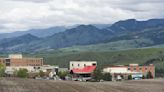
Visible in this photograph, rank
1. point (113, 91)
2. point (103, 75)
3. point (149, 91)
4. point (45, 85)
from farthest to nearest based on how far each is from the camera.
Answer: point (103, 75)
point (149, 91)
point (113, 91)
point (45, 85)

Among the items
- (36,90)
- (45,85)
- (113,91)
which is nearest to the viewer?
(36,90)

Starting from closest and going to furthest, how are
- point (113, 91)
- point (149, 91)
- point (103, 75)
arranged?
point (113, 91), point (149, 91), point (103, 75)

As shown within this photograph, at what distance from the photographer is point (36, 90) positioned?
4700cm

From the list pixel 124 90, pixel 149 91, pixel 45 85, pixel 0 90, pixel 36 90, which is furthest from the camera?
pixel 149 91

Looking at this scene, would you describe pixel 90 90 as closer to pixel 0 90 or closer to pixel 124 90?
pixel 124 90

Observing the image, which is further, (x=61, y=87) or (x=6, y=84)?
(x=61, y=87)

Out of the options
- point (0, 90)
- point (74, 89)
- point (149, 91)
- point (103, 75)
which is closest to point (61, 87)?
point (74, 89)

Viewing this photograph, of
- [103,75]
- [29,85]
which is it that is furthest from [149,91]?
[103,75]

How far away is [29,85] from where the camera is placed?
49344mm

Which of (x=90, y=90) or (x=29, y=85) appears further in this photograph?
(x=90, y=90)

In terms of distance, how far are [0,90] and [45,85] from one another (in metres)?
8.56

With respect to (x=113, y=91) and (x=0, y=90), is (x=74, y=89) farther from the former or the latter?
(x=0, y=90)

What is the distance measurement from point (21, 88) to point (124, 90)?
19.0 meters

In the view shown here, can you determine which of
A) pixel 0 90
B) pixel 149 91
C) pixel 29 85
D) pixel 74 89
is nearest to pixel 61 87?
pixel 74 89
